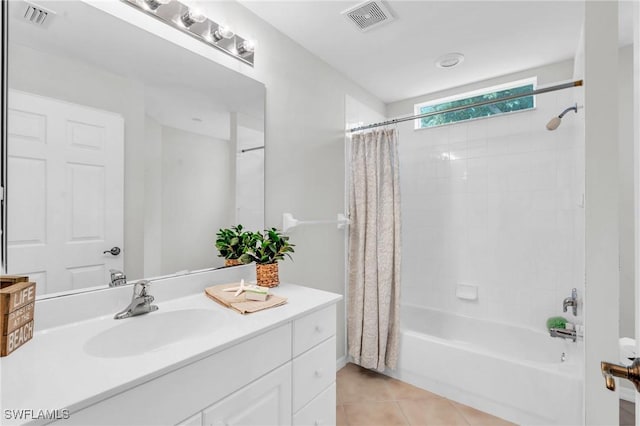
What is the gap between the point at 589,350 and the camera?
1.20m

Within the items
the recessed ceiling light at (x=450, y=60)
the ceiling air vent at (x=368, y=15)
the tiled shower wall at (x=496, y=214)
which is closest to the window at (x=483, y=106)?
the tiled shower wall at (x=496, y=214)

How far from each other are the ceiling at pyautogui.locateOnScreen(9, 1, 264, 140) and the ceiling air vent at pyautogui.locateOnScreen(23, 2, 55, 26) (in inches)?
0.4

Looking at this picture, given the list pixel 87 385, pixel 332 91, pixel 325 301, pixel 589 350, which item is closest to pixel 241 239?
pixel 325 301

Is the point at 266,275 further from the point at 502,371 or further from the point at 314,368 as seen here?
the point at 502,371

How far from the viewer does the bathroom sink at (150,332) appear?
966 millimetres

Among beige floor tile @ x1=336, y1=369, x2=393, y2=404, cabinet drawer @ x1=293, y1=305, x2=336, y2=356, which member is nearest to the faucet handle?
cabinet drawer @ x1=293, y1=305, x2=336, y2=356

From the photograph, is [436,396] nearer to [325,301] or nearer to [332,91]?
[325,301]

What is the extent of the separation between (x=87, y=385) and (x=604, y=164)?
180cm

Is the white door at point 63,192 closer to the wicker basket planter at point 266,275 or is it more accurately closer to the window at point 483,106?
the wicker basket planter at point 266,275

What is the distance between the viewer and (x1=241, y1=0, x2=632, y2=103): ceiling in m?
1.66

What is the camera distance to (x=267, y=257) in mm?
1545

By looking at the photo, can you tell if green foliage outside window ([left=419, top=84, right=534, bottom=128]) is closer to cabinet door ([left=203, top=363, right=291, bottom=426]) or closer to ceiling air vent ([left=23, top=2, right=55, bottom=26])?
cabinet door ([left=203, top=363, right=291, bottom=426])

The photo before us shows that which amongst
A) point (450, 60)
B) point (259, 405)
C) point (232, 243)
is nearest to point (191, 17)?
point (232, 243)

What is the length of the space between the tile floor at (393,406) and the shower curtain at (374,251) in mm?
146
